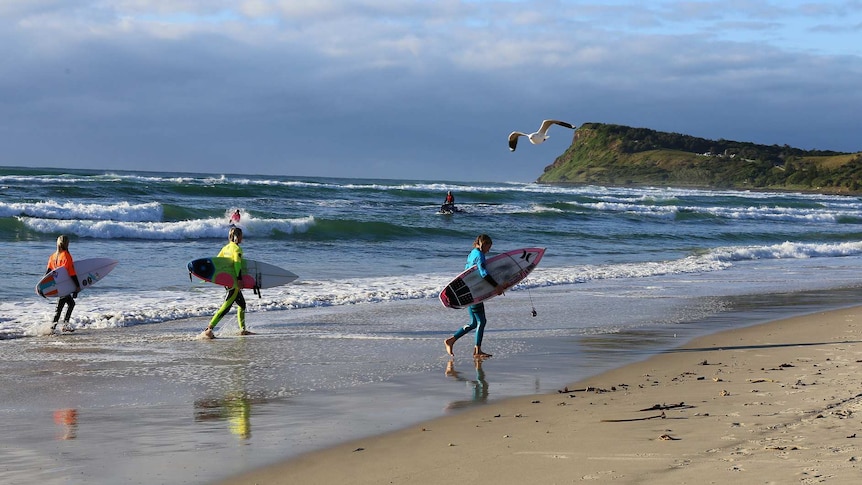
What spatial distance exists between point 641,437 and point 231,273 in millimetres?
6581

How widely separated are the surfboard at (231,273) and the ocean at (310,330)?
502mm

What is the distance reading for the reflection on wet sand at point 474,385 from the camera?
7270 millimetres

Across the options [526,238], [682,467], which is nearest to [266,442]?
[682,467]

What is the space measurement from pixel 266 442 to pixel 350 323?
19.7 feet

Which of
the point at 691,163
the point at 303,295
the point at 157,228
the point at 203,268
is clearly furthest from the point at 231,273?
the point at 691,163

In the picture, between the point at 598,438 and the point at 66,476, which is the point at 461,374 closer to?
Result: the point at 598,438

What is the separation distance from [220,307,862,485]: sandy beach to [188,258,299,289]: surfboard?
198 inches

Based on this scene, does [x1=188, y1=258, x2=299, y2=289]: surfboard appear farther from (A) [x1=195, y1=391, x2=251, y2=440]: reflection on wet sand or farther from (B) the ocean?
(A) [x1=195, y1=391, x2=251, y2=440]: reflection on wet sand

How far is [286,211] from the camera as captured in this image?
38281mm

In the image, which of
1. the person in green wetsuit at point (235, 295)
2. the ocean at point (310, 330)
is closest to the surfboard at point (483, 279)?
the ocean at point (310, 330)

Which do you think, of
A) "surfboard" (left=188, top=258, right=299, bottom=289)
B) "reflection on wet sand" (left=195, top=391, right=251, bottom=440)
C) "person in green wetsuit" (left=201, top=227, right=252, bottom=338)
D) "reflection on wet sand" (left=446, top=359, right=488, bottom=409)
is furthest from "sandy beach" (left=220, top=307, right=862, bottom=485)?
"surfboard" (left=188, top=258, right=299, bottom=289)

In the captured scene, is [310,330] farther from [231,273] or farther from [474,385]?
[474,385]

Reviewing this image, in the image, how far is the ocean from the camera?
245 inches

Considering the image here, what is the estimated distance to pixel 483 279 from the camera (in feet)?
35.0
